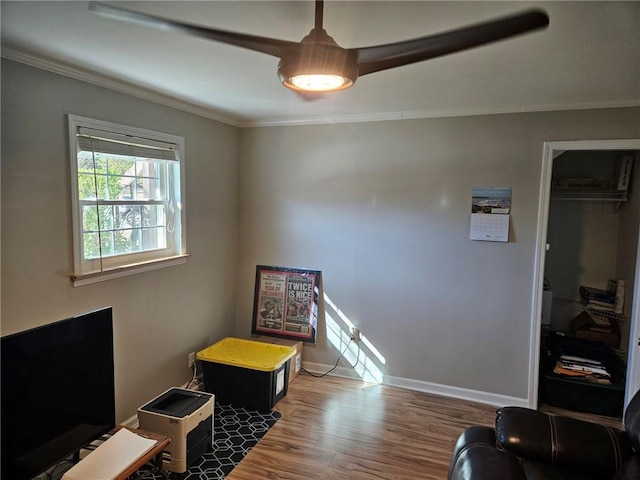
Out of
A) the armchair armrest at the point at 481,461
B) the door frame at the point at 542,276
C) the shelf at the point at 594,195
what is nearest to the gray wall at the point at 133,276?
the armchair armrest at the point at 481,461

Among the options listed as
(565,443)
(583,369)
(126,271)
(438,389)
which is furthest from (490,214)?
(126,271)

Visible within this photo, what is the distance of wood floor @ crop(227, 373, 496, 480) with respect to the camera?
2.51 m

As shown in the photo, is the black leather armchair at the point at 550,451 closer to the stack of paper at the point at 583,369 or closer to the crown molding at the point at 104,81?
the stack of paper at the point at 583,369

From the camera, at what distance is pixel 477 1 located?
1440mm

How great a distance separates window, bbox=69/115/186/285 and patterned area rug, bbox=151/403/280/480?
1237mm

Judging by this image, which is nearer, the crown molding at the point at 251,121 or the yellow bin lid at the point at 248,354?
the crown molding at the point at 251,121

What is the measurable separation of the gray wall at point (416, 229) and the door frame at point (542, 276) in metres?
0.05

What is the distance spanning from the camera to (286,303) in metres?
3.94

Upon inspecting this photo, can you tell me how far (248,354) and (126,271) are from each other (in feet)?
4.02

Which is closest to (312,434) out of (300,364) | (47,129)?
(300,364)

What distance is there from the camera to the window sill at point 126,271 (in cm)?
244

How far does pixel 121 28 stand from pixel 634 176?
3747 millimetres

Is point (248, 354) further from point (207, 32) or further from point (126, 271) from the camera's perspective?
point (207, 32)

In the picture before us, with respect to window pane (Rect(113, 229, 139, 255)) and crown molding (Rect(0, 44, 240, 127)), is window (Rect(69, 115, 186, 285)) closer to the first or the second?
window pane (Rect(113, 229, 139, 255))
